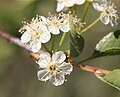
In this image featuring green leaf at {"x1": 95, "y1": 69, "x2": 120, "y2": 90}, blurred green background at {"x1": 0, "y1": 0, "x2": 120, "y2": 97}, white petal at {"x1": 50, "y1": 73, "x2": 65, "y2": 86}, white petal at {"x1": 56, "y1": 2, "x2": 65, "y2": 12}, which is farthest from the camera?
blurred green background at {"x1": 0, "y1": 0, "x2": 120, "y2": 97}

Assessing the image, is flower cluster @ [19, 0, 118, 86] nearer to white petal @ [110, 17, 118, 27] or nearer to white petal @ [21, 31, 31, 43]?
white petal @ [21, 31, 31, 43]

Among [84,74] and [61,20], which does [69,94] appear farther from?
[61,20]

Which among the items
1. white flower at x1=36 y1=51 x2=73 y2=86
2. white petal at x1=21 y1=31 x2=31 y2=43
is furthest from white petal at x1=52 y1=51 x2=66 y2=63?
white petal at x1=21 y1=31 x2=31 y2=43

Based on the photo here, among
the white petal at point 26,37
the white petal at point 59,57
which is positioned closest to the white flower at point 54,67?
the white petal at point 59,57

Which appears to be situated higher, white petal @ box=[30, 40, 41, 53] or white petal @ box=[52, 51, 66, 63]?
white petal @ box=[30, 40, 41, 53]

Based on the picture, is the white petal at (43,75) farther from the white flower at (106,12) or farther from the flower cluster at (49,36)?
the white flower at (106,12)

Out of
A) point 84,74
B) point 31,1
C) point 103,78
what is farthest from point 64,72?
point 84,74
